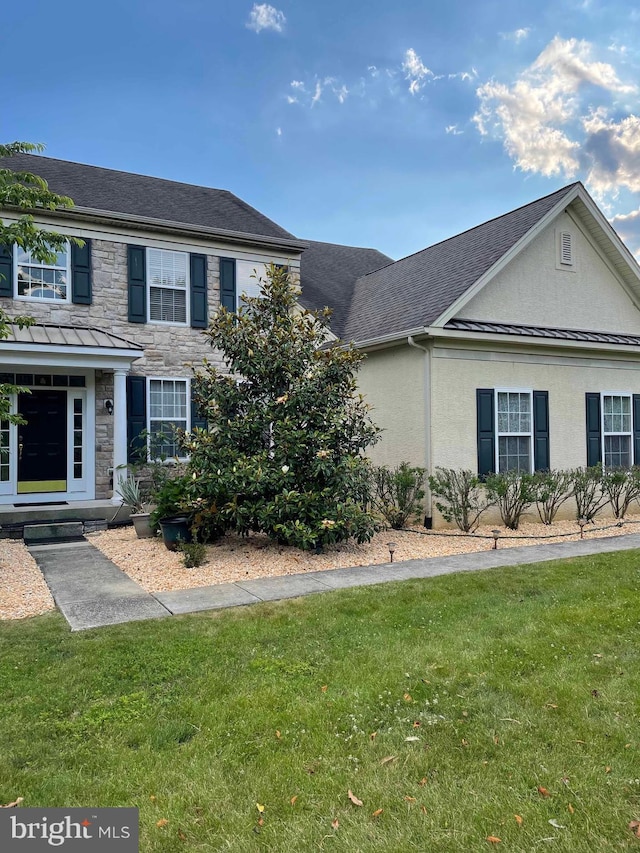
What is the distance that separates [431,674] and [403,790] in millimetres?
1287

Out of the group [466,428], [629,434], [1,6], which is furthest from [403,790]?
[1,6]

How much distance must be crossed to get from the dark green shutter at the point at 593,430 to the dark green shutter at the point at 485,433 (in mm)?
2489

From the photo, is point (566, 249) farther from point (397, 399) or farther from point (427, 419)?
point (427, 419)

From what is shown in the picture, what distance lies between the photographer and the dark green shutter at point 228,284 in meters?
12.6

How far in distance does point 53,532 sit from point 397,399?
6.48 m

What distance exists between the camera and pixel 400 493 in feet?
33.2

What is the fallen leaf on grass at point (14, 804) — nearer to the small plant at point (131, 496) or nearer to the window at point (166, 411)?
the small plant at point (131, 496)

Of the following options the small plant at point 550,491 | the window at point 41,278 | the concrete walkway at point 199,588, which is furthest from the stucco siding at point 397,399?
the window at point 41,278

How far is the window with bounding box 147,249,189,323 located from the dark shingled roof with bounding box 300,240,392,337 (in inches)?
124

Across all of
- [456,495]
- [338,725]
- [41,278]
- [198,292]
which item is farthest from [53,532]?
[338,725]

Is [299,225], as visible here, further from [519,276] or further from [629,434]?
[629,434]

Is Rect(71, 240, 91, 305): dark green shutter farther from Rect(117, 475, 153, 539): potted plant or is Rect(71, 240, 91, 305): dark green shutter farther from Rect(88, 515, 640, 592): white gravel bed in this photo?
Rect(88, 515, 640, 592): white gravel bed

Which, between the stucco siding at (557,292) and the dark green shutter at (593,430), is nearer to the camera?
the stucco siding at (557,292)

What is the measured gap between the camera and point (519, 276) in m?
11.4
